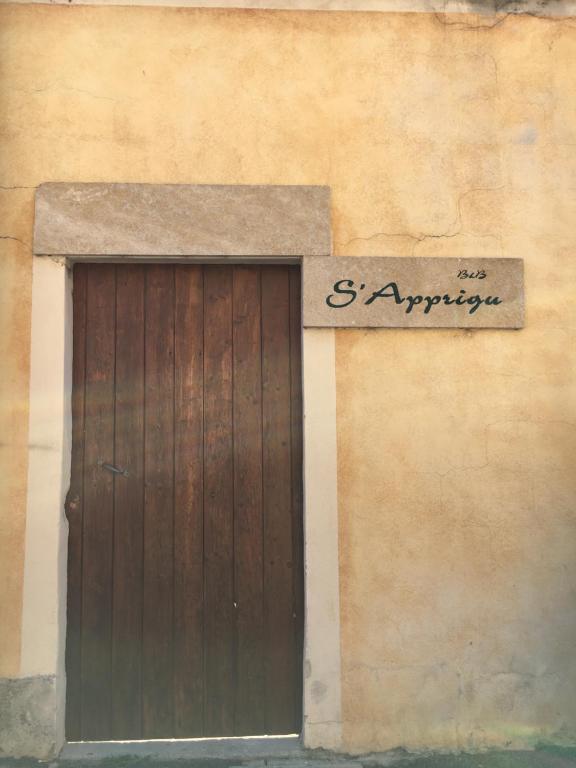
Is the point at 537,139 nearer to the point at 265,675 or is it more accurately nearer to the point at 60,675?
the point at 265,675

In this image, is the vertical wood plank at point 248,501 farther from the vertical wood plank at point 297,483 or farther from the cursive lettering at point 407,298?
the cursive lettering at point 407,298

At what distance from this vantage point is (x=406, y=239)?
3664mm

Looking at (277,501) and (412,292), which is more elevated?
(412,292)

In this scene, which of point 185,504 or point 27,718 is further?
point 185,504

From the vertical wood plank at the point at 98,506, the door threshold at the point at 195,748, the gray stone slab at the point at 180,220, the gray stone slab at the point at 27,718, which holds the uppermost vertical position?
the gray stone slab at the point at 180,220

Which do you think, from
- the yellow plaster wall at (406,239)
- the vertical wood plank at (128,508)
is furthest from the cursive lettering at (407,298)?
the vertical wood plank at (128,508)

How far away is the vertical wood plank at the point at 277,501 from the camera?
359cm

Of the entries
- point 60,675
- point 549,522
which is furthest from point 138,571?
point 549,522

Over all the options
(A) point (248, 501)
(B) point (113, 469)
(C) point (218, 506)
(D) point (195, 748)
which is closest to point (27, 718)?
(D) point (195, 748)

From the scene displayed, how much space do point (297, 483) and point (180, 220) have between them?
147 centimetres

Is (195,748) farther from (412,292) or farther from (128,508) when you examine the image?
(412,292)

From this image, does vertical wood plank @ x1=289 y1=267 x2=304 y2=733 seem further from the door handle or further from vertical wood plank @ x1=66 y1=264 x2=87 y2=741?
vertical wood plank @ x1=66 y1=264 x2=87 y2=741

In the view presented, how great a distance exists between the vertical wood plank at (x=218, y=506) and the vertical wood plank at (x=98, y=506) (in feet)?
1.61

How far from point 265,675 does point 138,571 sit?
834 mm
